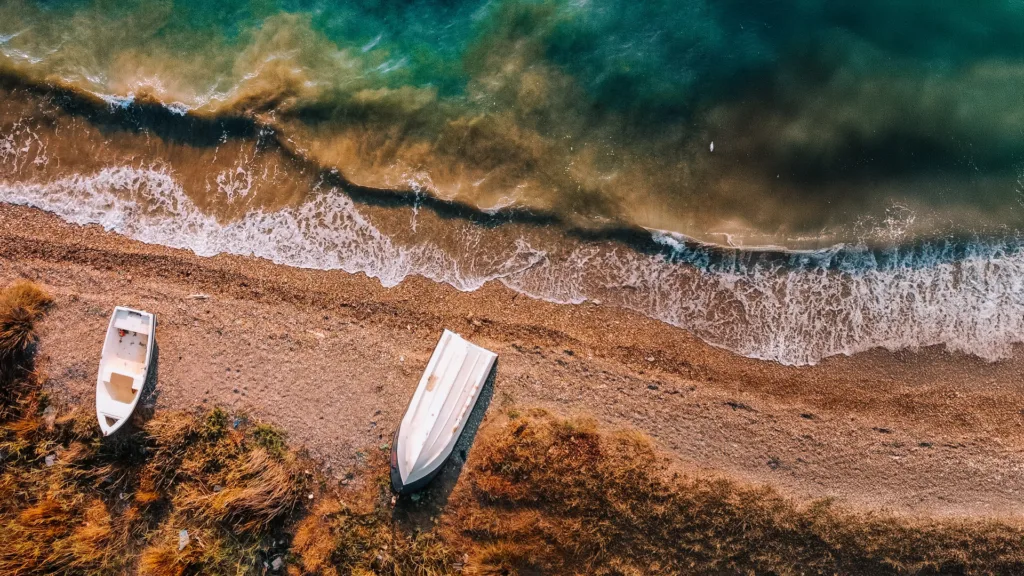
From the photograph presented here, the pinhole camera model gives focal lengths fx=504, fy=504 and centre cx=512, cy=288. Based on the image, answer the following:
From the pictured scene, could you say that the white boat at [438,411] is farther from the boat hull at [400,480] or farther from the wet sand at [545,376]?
the wet sand at [545,376]

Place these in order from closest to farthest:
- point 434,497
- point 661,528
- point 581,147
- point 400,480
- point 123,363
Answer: point 400,480 < point 661,528 < point 434,497 < point 123,363 < point 581,147

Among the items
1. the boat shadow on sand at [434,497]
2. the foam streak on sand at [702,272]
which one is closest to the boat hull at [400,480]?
the boat shadow on sand at [434,497]

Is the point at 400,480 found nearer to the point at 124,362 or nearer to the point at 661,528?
the point at 661,528

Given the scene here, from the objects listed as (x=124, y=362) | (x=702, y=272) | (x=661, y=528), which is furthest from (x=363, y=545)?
(x=702, y=272)

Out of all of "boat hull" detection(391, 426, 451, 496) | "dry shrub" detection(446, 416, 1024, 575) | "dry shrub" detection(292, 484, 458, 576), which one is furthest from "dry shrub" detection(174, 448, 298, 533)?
"dry shrub" detection(446, 416, 1024, 575)

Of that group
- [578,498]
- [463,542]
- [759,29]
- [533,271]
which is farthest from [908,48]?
[463,542]

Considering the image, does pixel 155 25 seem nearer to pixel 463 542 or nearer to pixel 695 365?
pixel 463 542

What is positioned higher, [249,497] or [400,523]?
[249,497]

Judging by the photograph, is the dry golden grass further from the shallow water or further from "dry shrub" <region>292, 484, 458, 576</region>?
the shallow water

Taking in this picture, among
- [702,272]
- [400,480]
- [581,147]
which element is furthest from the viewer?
[581,147]
